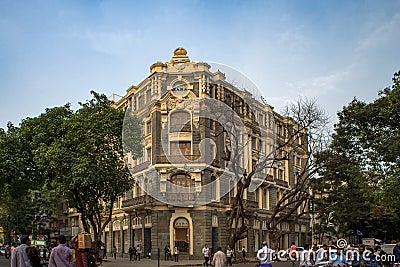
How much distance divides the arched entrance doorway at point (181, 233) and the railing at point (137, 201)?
278cm

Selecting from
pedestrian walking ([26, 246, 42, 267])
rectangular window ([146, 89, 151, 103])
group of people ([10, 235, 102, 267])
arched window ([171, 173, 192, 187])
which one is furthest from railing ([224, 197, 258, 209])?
pedestrian walking ([26, 246, 42, 267])

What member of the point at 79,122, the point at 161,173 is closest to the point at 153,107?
the point at 161,173

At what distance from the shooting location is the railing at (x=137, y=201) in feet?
143

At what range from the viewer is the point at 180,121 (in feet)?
143

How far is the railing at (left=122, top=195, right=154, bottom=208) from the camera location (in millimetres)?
43562

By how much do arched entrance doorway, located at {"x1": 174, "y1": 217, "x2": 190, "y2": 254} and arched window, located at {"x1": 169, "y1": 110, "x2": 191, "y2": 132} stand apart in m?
7.08

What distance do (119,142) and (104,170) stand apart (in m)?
2.39

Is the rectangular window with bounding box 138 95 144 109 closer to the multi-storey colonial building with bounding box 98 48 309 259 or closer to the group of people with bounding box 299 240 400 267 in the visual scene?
the multi-storey colonial building with bounding box 98 48 309 259

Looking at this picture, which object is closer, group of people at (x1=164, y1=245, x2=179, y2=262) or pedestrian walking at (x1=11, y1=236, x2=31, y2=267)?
pedestrian walking at (x1=11, y1=236, x2=31, y2=267)

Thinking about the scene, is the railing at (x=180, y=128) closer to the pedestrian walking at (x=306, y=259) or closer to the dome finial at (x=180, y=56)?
the dome finial at (x=180, y=56)

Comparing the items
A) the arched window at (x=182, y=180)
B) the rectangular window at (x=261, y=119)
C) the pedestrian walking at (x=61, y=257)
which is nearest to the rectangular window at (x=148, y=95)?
the arched window at (x=182, y=180)

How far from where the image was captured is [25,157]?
105 feet

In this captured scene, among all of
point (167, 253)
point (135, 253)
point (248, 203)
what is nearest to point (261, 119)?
point (248, 203)

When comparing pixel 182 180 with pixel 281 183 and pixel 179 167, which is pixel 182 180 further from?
pixel 281 183
